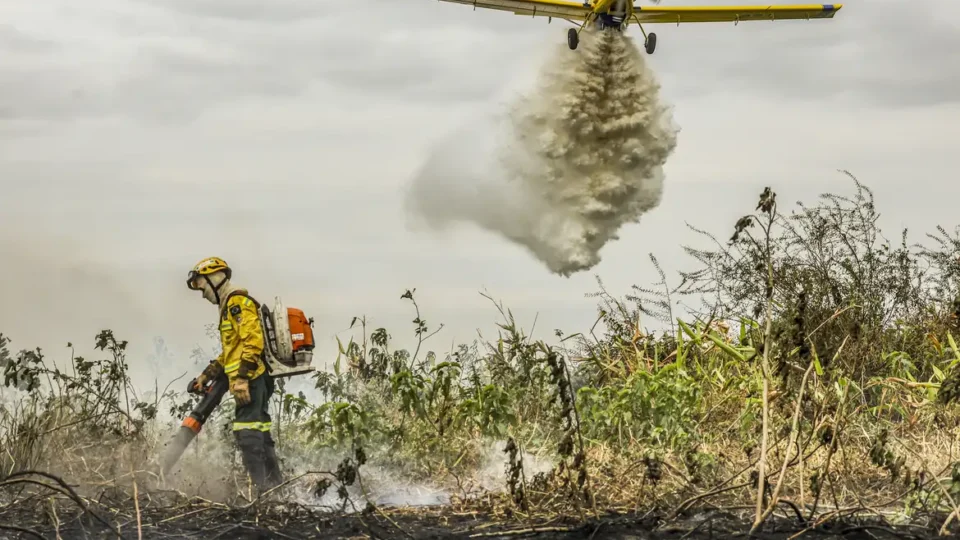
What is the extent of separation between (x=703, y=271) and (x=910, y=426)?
4.19 metres

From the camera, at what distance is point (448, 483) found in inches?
356

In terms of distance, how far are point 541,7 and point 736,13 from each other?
443cm

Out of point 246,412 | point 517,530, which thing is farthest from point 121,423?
point 517,530

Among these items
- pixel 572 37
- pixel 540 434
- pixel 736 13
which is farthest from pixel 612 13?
pixel 540 434

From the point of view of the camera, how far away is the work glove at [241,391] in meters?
9.14

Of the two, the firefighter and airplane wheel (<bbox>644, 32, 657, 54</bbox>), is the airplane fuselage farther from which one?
the firefighter

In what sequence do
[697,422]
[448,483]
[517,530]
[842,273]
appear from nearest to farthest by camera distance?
[517,530] < [448,483] < [697,422] < [842,273]

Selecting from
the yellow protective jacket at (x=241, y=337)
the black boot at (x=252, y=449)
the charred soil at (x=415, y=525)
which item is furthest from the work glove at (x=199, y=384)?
the charred soil at (x=415, y=525)

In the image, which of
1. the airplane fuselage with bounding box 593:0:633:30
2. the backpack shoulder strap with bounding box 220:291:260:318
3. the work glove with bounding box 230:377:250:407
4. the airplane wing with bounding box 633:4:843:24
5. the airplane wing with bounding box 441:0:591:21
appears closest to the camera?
the work glove with bounding box 230:377:250:407

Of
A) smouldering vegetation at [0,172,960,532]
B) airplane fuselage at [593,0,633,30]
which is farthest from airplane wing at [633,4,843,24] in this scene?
smouldering vegetation at [0,172,960,532]

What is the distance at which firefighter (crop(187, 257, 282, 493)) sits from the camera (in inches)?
361

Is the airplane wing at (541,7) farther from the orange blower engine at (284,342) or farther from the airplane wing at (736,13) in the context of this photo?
the orange blower engine at (284,342)

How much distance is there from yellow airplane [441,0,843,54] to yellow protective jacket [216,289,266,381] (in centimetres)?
1243

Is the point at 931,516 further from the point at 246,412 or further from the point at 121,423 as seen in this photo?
the point at 121,423
